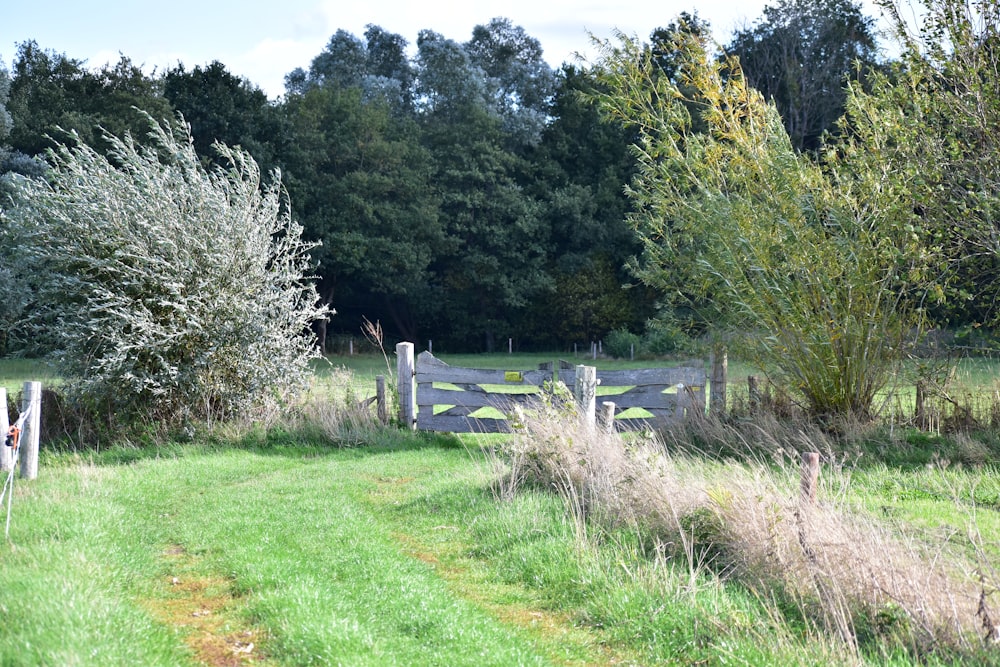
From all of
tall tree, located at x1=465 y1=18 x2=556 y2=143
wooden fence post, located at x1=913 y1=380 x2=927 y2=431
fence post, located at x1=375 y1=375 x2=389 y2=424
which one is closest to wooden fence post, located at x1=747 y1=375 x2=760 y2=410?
wooden fence post, located at x1=913 y1=380 x2=927 y2=431

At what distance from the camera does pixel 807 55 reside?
39469 mm

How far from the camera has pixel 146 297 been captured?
1285 cm

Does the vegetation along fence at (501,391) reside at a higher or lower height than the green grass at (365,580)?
higher

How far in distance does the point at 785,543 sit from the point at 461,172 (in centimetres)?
3514

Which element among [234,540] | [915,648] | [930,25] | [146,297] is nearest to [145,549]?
[234,540]

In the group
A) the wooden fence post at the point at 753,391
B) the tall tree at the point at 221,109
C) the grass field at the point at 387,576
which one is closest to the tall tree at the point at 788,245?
the wooden fence post at the point at 753,391

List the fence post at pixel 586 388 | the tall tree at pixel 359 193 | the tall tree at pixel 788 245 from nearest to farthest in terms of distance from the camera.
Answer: the fence post at pixel 586 388 → the tall tree at pixel 788 245 → the tall tree at pixel 359 193

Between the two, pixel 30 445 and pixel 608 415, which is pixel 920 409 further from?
pixel 30 445

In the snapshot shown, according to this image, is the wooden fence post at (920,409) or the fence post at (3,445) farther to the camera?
the wooden fence post at (920,409)

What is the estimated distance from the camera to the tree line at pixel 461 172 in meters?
35.4

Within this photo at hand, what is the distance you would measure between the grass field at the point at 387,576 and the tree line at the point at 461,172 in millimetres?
27374

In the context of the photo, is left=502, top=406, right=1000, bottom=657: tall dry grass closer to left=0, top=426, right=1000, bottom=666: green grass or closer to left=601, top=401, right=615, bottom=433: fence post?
left=0, top=426, right=1000, bottom=666: green grass

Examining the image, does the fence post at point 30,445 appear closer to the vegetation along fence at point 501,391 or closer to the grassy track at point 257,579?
the grassy track at point 257,579

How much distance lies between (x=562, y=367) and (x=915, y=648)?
8.88 metres
